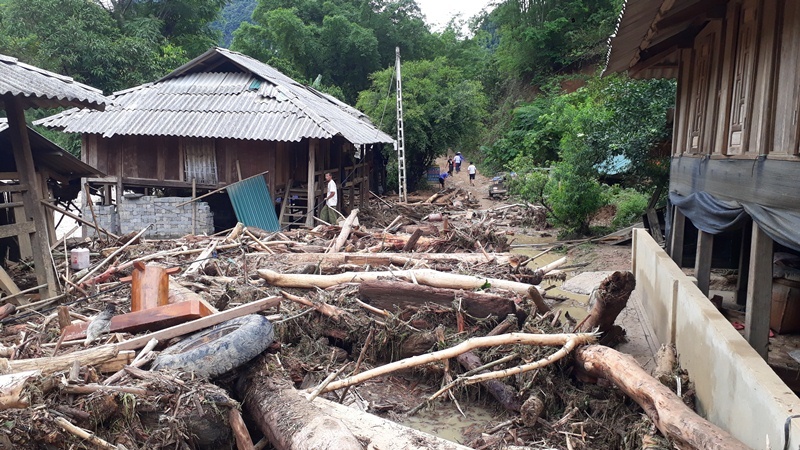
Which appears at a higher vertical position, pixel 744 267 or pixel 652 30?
pixel 652 30

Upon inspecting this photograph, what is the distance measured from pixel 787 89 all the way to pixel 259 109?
13782mm


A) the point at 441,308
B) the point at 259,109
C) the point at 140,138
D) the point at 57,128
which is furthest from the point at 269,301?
the point at 57,128

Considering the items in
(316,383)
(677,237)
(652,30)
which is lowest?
(316,383)

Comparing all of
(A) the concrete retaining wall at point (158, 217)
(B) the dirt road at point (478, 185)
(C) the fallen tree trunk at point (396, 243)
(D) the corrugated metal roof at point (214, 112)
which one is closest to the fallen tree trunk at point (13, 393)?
(C) the fallen tree trunk at point (396, 243)

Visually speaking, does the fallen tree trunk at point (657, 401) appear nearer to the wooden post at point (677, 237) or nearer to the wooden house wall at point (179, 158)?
the wooden post at point (677, 237)

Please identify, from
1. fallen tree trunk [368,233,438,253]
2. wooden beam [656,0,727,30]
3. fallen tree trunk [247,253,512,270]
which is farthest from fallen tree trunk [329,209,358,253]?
wooden beam [656,0,727,30]

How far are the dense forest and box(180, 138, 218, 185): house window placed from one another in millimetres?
9655

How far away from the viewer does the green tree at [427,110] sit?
1019 inches

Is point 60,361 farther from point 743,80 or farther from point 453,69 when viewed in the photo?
point 453,69

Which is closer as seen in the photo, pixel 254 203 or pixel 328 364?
pixel 328 364

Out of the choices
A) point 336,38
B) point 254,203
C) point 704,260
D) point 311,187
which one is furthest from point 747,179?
point 336,38

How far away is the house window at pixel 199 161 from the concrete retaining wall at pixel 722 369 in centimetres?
1295

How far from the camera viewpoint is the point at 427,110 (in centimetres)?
2623

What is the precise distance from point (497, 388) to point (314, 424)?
2.36 m
